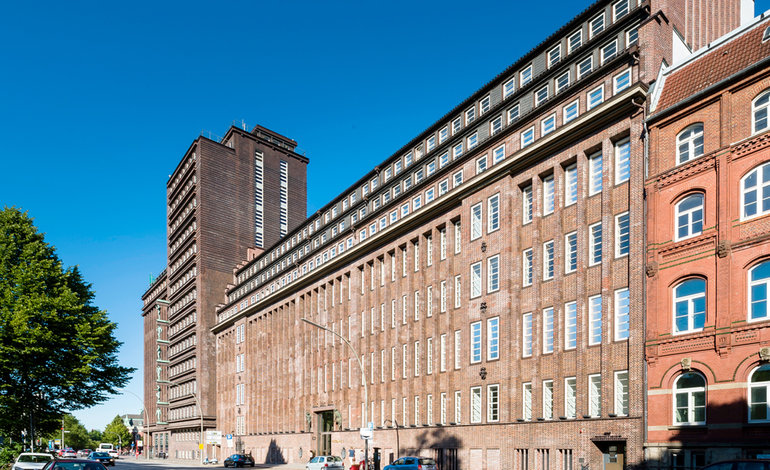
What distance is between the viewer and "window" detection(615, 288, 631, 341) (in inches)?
1123

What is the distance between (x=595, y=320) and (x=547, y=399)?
501cm

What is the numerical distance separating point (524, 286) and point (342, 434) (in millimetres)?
25285

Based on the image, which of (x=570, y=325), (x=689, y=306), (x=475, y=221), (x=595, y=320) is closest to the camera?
(x=689, y=306)

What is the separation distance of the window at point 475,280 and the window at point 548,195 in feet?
20.0

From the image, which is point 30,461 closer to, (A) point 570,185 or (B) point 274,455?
(A) point 570,185

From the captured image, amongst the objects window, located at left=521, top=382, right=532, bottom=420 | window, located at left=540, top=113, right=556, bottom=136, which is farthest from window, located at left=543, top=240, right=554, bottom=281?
window, located at left=540, top=113, right=556, bottom=136

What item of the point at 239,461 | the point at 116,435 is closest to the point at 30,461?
the point at 239,461

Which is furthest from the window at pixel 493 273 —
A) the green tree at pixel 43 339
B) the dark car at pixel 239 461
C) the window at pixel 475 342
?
the dark car at pixel 239 461

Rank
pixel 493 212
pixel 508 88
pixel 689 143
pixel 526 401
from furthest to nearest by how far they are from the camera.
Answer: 1. pixel 508 88
2. pixel 493 212
3. pixel 526 401
4. pixel 689 143

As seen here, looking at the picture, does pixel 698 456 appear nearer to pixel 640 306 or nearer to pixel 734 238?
pixel 640 306

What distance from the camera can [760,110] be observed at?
24.3 m

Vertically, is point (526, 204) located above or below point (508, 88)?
below

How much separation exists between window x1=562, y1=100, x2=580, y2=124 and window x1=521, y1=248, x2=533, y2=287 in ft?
23.4

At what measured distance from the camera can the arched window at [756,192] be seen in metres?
23.4
